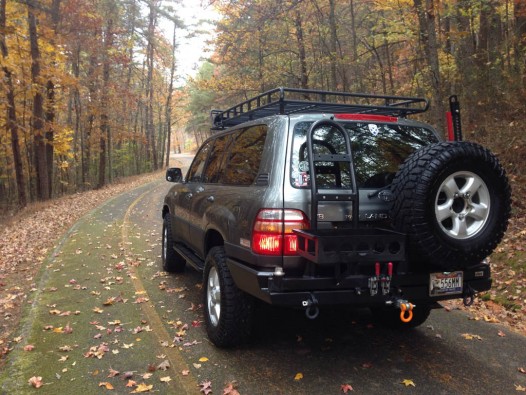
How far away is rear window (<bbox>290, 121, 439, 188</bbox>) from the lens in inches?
144

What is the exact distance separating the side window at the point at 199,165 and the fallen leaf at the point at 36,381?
3007 millimetres

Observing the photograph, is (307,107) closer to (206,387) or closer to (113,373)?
(206,387)

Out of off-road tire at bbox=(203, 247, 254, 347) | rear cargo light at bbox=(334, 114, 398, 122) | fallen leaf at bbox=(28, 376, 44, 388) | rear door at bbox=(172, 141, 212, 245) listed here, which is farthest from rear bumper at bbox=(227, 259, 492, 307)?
rear door at bbox=(172, 141, 212, 245)

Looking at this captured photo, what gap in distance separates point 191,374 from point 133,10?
1059 inches

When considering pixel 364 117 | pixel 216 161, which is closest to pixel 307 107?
pixel 364 117

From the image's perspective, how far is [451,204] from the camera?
10.8 feet

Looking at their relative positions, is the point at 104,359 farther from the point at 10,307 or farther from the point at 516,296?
the point at 516,296

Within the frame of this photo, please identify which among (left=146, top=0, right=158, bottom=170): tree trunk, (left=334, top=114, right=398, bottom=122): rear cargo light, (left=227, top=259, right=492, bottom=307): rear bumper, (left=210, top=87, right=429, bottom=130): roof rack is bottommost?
(left=227, top=259, right=492, bottom=307): rear bumper

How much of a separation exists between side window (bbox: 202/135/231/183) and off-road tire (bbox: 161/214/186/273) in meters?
1.76

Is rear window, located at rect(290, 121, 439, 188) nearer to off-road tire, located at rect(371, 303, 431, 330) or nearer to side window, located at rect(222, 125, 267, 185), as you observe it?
side window, located at rect(222, 125, 267, 185)

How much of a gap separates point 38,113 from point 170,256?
12968mm

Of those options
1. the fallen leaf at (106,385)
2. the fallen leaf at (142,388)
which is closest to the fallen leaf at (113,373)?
→ the fallen leaf at (106,385)

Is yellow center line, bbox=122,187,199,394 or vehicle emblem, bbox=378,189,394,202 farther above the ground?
vehicle emblem, bbox=378,189,394,202

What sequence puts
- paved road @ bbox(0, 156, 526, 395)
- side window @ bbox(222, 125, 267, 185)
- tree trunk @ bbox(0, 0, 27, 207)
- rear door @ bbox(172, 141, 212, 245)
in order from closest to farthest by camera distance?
paved road @ bbox(0, 156, 526, 395), side window @ bbox(222, 125, 267, 185), rear door @ bbox(172, 141, 212, 245), tree trunk @ bbox(0, 0, 27, 207)
